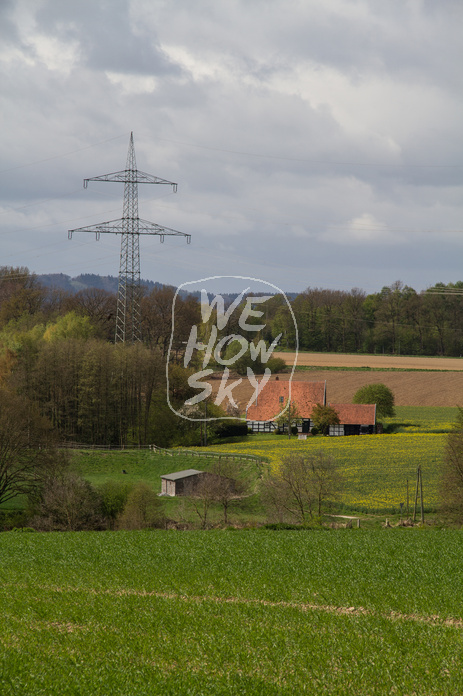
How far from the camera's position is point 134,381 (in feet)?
227

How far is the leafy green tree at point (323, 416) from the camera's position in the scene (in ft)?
236

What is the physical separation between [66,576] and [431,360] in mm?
98671

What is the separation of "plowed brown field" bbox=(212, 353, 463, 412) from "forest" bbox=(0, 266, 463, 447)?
8.36 metres

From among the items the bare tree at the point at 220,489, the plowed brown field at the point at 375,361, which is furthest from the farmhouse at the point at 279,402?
the bare tree at the point at 220,489

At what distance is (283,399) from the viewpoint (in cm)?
7688

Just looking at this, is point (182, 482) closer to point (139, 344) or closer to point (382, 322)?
point (139, 344)

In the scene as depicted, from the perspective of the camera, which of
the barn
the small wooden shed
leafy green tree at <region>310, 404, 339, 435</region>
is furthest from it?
leafy green tree at <region>310, 404, 339, 435</region>

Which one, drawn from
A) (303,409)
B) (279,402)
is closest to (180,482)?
(303,409)

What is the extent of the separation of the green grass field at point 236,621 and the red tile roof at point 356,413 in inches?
2061

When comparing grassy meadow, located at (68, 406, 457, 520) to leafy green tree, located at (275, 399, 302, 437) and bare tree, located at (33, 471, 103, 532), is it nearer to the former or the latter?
leafy green tree, located at (275, 399, 302, 437)

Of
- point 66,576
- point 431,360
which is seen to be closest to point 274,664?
point 66,576

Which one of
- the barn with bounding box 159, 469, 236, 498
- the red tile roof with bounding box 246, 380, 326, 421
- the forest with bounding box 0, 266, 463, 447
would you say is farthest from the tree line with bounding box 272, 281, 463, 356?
the barn with bounding box 159, 469, 236, 498

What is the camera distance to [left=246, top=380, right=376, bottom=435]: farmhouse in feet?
241

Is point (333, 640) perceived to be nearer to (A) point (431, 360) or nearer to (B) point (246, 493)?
(B) point (246, 493)
